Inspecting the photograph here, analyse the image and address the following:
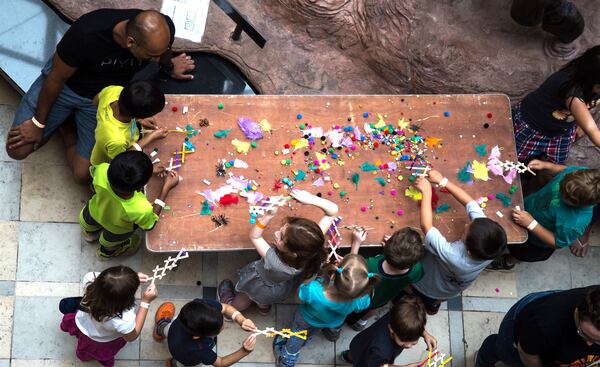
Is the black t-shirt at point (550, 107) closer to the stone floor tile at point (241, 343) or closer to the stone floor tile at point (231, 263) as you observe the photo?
the stone floor tile at point (231, 263)

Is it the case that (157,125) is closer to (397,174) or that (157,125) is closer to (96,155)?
(96,155)

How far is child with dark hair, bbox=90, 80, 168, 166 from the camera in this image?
3914 mm

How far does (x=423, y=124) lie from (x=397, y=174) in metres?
0.43

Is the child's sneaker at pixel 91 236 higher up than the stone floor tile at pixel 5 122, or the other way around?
the stone floor tile at pixel 5 122

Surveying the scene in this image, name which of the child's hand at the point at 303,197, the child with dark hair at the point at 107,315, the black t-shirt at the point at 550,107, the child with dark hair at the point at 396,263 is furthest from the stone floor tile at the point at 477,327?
the child with dark hair at the point at 107,315

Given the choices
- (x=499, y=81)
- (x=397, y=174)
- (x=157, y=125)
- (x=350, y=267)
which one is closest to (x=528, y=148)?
(x=499, y=81)

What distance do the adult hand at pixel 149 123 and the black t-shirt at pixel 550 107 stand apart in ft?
8.52

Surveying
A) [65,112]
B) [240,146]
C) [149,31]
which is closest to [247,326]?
[240,146]

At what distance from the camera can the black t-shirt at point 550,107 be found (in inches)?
178

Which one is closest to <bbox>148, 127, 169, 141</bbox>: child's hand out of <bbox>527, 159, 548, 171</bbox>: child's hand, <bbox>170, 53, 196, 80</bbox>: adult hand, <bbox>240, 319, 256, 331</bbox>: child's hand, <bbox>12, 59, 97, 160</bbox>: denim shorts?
<bbox>12, 59, 97, 160</bbox>: denim shorts

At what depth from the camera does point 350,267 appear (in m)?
3.73

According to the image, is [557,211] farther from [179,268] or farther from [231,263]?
[179,268]

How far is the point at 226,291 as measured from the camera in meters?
4.79

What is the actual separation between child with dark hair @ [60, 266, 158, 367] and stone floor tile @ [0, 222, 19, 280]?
69 centimetres
